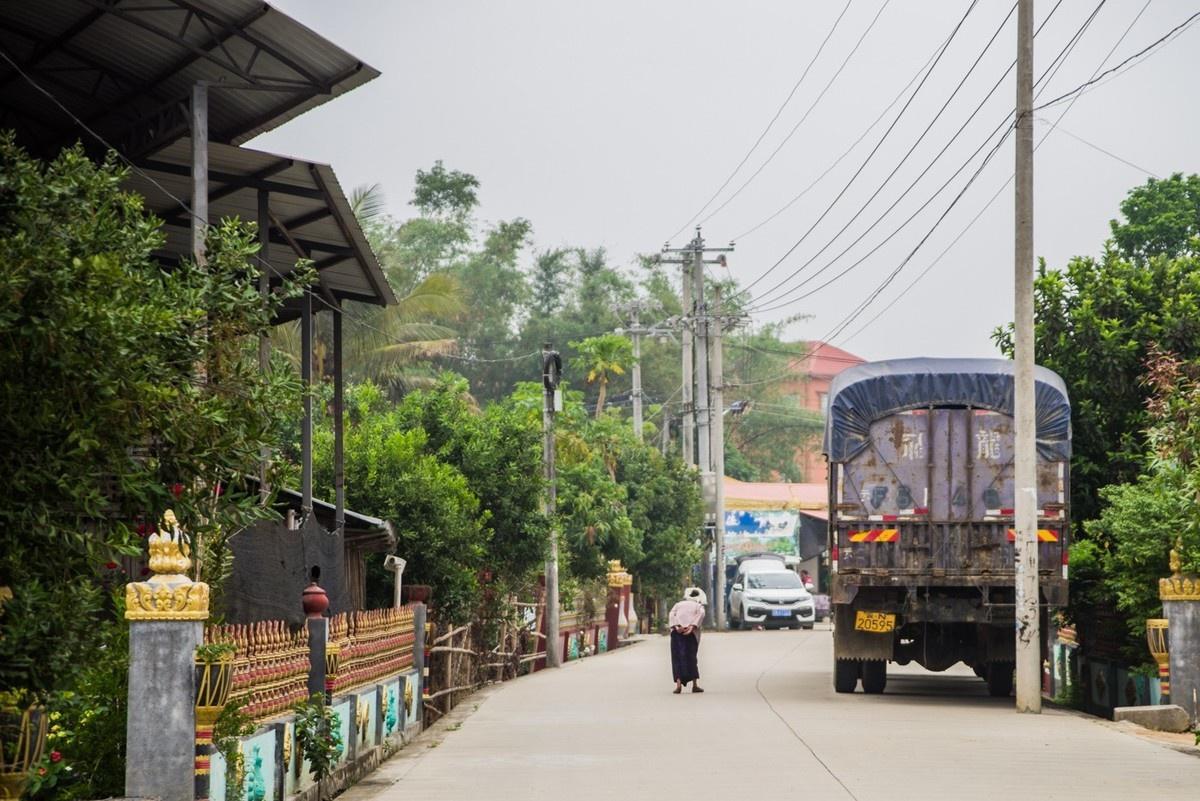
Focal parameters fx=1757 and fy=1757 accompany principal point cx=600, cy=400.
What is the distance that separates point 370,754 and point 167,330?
8.71 meters

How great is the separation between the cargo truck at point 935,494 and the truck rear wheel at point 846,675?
1792mm

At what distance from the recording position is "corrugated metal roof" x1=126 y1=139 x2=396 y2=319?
16.1m

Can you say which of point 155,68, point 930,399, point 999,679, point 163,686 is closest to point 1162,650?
point 930,399

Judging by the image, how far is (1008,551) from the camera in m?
20.8

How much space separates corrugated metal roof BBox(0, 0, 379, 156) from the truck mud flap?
9.62 meters

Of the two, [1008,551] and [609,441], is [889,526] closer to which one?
[1008,551]

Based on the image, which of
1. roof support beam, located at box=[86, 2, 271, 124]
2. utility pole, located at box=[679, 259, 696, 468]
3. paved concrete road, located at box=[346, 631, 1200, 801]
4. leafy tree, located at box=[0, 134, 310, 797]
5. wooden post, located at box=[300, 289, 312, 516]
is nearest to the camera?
leafy tree, located at box=[0, 134, 310, 797]

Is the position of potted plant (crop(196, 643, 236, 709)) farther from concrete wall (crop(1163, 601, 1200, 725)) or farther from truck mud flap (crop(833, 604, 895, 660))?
truck mud flap (crop(833, 604, 895, 660))

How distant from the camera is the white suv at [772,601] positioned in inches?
2099

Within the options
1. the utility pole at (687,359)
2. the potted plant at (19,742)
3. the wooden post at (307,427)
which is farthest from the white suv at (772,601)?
the potted plant at (19,742)

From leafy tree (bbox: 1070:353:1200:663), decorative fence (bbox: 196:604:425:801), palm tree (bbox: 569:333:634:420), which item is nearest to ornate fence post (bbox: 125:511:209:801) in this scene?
decorative fence (bbox: 196:604:425:801)

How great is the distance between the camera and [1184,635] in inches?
742

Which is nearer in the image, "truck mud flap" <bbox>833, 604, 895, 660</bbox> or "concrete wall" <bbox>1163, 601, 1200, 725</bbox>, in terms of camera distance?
"concrete wall" <bbox>1163, 601, 1200, 725</bbox>

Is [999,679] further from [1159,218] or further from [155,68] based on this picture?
[1159,218]
